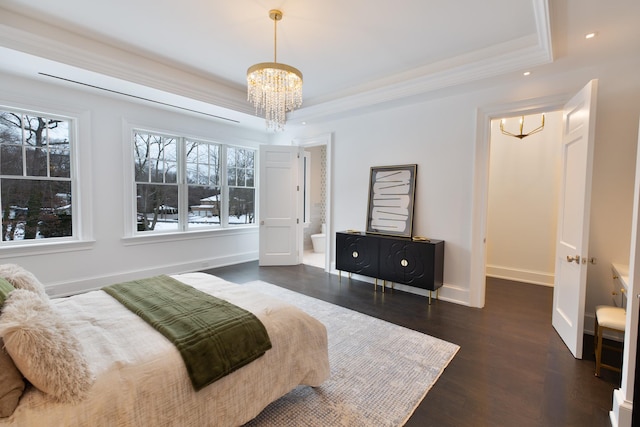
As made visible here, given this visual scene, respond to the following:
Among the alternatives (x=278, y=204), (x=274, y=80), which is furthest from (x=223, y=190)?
(x=274, y=80)

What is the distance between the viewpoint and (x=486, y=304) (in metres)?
3.75

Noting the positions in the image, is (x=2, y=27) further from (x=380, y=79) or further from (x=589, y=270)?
(x=589, y=270)

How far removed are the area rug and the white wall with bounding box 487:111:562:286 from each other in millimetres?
3009

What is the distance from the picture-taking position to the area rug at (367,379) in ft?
5.98

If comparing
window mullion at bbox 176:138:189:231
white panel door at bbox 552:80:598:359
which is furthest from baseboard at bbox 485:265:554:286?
window mullion at bbox 176:138:189:231

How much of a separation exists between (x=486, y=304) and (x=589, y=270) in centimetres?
114

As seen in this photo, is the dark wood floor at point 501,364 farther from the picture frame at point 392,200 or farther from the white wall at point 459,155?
the picture frame at point 392,200

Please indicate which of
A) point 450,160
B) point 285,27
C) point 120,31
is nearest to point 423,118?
point 450,160

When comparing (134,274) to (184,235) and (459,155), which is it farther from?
(459,155)

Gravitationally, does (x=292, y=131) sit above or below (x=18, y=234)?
above

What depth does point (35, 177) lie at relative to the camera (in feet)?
11.9

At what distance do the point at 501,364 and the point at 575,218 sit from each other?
4.76 feet

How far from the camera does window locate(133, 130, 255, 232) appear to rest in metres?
4.63

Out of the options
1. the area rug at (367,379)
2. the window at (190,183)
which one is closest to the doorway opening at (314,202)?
the window at (190,183)
